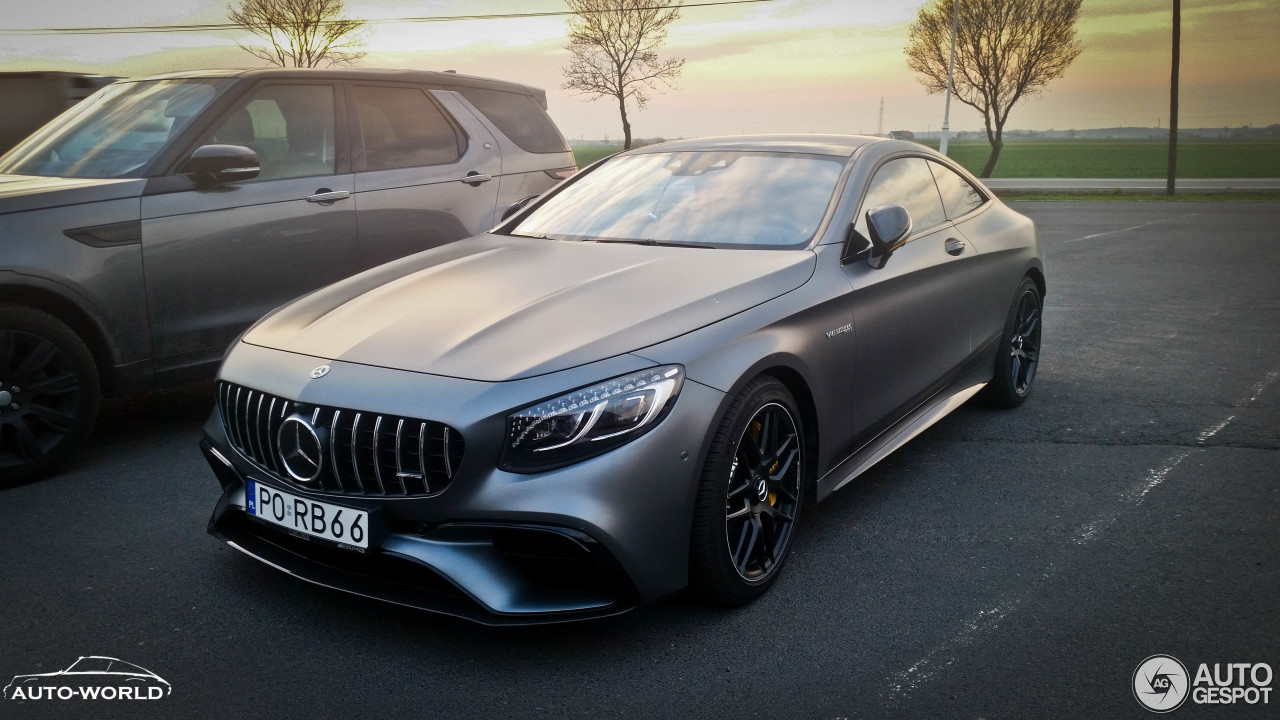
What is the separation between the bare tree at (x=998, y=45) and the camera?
1882 inches

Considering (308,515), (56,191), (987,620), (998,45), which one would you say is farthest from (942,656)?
(998,45)

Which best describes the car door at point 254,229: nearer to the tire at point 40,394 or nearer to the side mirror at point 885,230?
the tire at point 40,394

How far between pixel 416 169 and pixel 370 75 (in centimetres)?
63

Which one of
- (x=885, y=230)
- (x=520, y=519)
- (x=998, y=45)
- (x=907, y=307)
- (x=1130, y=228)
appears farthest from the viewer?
(x=998, y=45)

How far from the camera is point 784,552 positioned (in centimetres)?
352

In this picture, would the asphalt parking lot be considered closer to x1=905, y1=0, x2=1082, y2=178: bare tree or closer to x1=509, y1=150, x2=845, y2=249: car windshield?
x1=509, y1=150, x2=845, y2=249: car windshield

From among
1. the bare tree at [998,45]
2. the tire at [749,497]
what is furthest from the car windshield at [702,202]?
the bare tree at [998,45]

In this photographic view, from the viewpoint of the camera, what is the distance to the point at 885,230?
13.0ft

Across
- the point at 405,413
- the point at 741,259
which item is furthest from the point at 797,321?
the point at 405,413

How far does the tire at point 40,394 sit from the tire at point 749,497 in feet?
10.4

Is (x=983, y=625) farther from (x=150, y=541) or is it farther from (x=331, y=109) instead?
(x=331, y=109)

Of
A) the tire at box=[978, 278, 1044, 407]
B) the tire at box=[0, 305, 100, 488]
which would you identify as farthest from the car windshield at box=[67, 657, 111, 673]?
the tire at box=[978, 278, 1044, 407]

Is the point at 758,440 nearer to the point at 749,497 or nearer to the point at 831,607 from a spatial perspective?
the point at 749,497

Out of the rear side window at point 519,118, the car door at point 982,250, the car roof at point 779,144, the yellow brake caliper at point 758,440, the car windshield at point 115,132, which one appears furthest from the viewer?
the rear side window at point 519,118
